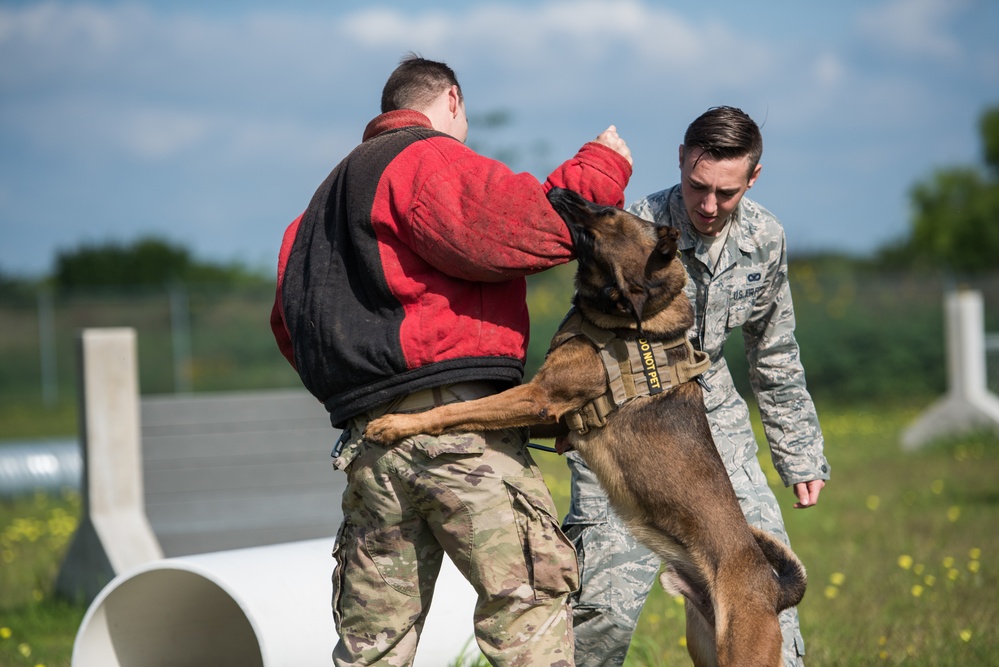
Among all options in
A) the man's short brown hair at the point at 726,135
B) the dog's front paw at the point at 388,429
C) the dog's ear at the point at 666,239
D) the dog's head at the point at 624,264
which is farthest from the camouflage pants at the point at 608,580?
the man's short brown hair at the point at 726,135

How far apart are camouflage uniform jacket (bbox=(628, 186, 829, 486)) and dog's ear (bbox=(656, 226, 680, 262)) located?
379mm

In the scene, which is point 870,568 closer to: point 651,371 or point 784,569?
point 784,569

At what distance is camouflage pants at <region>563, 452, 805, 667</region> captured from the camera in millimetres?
3689

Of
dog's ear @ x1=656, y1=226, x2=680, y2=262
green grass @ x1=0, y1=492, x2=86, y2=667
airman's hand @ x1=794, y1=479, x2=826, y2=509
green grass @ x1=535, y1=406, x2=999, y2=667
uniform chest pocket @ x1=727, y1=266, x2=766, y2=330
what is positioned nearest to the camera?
dog's ear @ x1=656, y1=226, x2=680, y2=262

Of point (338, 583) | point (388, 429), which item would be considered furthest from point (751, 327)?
point (338, 583)

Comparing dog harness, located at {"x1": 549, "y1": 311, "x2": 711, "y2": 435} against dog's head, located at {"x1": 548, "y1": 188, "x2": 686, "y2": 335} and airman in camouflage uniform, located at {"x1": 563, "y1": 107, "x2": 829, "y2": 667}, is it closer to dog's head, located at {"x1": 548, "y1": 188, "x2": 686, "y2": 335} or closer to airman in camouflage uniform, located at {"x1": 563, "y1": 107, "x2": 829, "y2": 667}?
dog's head, located at {"x1": 548, "y1": 188, "x2": 686, "y2": 335}

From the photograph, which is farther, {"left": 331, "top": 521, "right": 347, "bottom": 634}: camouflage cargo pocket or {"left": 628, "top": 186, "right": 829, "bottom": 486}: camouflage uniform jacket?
{"left": 628, "top": 186, "right": 829, "bottom": 486}: camouflage uniform jacket

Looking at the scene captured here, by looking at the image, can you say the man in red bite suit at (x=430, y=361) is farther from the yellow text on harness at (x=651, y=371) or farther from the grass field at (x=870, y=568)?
the grass field at (x=870, y=568)

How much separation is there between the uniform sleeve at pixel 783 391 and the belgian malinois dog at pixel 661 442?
0.61m

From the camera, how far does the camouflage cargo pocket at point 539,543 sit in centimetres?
288

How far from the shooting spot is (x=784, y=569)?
3.44 meters

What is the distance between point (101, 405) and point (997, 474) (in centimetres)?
862

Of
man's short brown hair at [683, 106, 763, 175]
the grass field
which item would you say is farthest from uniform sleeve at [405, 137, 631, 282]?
the grass field

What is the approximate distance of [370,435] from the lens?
9.47 feet
